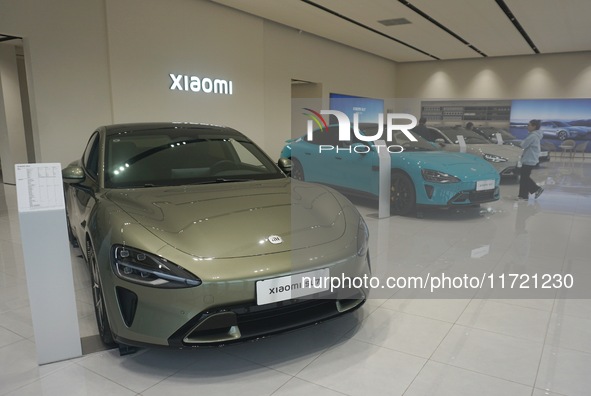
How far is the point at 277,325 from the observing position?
5.51 feet

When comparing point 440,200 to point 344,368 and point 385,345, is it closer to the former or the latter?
point 385,345

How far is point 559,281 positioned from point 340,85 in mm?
8952

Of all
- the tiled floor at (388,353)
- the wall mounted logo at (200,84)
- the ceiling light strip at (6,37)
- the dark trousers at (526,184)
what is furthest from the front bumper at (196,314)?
the wall mounted logo at (200,84)

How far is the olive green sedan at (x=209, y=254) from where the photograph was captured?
5.19ft

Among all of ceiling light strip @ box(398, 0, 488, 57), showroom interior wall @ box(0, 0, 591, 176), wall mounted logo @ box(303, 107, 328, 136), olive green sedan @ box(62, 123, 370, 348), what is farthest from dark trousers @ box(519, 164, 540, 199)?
olive green sedan @ box(62, 123, 370, 348)

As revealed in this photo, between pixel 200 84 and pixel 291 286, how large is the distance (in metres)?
6.12

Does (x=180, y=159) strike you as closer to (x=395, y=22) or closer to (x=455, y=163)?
(x=455, y=163)

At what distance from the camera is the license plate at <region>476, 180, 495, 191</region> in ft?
14.9

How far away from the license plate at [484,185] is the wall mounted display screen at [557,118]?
25.1 inches

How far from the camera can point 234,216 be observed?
1.89 m

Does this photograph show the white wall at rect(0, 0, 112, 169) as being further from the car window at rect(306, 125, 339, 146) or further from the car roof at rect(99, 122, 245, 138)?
the car roof at rect(99, 122, 245, 138)

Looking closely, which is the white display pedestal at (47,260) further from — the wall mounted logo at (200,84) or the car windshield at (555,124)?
the wall mounted logo at (200,84)

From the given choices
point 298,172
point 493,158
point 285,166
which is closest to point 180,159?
point 285,166

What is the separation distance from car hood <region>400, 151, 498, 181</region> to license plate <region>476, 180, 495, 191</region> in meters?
0.05
